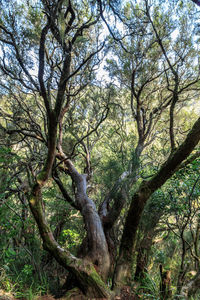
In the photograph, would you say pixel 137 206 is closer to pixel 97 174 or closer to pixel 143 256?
pixel 143 256

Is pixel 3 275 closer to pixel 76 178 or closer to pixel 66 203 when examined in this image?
pixel 66 203

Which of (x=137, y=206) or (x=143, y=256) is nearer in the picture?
(x=137, y=206)

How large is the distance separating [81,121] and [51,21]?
4.22 m

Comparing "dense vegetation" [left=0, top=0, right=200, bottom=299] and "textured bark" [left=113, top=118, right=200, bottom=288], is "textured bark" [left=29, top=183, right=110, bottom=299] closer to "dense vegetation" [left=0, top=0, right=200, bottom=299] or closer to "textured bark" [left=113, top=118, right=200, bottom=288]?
"dense vegetation" [left=0, top=0, right=200, bottom=299]

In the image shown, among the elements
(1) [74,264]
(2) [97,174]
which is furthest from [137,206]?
(2) [97,174]

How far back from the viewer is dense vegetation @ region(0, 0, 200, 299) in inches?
109

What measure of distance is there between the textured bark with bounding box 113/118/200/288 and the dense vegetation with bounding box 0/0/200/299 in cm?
1

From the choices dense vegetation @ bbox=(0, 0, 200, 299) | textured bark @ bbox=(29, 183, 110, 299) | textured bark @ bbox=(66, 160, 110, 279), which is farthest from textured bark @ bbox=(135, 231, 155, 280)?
textured bark @ bbox=(29, 183, 110, 299)

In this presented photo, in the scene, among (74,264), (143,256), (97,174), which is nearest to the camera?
(74,264)

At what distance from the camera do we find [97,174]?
6703 mm

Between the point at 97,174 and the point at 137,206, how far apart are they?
3934 millimetres

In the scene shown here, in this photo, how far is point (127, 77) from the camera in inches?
240

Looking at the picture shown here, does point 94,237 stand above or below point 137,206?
below

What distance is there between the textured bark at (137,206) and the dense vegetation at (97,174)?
0.05 ft
